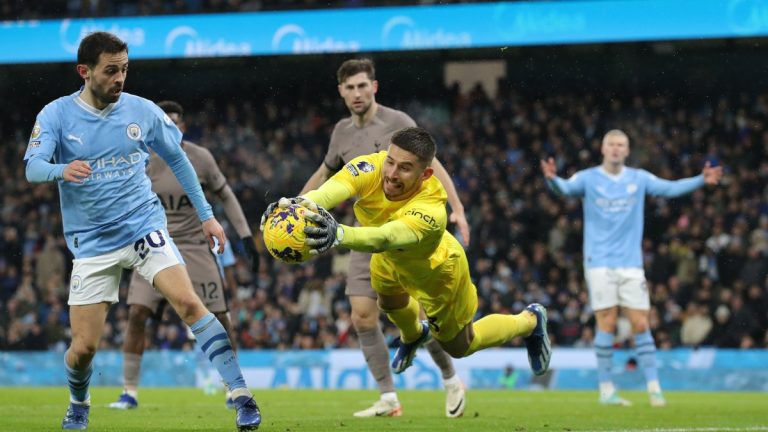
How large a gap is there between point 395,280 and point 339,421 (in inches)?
56.3

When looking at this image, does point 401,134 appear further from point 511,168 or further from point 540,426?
point 511,168

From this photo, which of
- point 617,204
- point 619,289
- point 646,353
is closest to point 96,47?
point 617,204

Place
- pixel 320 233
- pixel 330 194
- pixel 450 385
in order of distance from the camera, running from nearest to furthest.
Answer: pixel 320 233 → pixel 330 194 → pixel 450 385

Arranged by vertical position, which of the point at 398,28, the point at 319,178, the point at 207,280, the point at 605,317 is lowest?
the point at 605,317

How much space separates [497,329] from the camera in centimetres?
792

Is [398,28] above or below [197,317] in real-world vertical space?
above

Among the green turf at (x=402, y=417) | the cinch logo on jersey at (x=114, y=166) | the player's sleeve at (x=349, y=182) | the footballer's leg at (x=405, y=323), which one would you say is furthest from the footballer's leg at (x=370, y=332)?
the cinch logo on jersey at (x=114, y=166)

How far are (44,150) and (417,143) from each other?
2.19m

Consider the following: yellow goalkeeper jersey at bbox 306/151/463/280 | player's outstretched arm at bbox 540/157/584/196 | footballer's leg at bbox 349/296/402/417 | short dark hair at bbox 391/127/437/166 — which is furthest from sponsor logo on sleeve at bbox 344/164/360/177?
player's outstretched arm at bbox 540/157/584/196

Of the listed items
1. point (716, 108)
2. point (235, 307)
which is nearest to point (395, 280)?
point (235, 307)

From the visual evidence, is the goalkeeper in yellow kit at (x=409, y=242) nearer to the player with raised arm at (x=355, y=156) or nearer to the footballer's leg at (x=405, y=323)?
the footballer's leg at (x=405, y=323)

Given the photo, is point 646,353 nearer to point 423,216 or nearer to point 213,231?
point 213,231

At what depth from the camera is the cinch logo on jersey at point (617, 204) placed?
11.4 meters

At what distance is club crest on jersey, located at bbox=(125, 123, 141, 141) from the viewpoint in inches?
279
